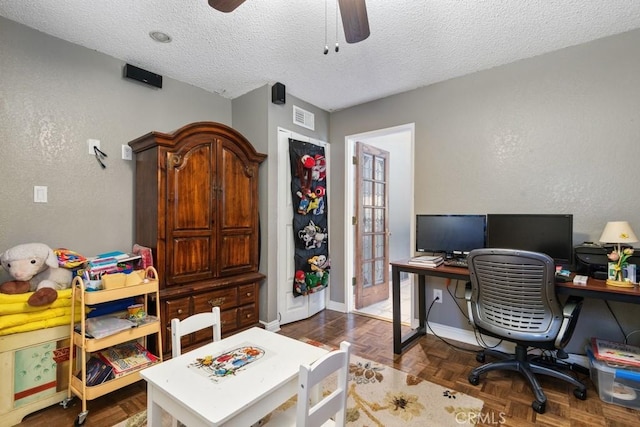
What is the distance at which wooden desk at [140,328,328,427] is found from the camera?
991 millimetres

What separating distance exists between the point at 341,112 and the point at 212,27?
199 centimetres

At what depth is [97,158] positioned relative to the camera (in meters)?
2.50

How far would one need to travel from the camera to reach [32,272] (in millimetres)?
1913

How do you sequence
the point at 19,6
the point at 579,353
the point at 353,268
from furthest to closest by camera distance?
the point at 353,268
the point at 579,353
the point at 19,6

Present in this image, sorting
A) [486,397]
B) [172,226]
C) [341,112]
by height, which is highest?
[341,112]

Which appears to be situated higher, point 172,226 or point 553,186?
point 553,186

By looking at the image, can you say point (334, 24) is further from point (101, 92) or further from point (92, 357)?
point (92, 357)

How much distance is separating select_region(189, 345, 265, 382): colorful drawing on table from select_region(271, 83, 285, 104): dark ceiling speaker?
2495 mm

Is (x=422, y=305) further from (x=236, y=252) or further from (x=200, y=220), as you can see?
Result: (x=200, y=220)

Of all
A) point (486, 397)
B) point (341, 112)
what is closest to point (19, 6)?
point (341, 112)

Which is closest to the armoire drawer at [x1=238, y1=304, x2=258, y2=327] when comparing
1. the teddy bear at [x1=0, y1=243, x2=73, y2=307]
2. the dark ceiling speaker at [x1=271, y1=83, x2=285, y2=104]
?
→ the teddy bear at [x1=0, y1=243, x2=73, y2=307]

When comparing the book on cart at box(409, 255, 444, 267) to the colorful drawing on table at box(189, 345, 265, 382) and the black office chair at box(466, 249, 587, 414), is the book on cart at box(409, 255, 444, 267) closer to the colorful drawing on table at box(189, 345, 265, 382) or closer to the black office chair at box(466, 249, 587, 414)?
the black office chair at box(466, 249, 587, 414)

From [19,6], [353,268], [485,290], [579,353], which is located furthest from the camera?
[353,268]

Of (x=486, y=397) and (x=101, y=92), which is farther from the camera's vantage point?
(x=101, y=92)
